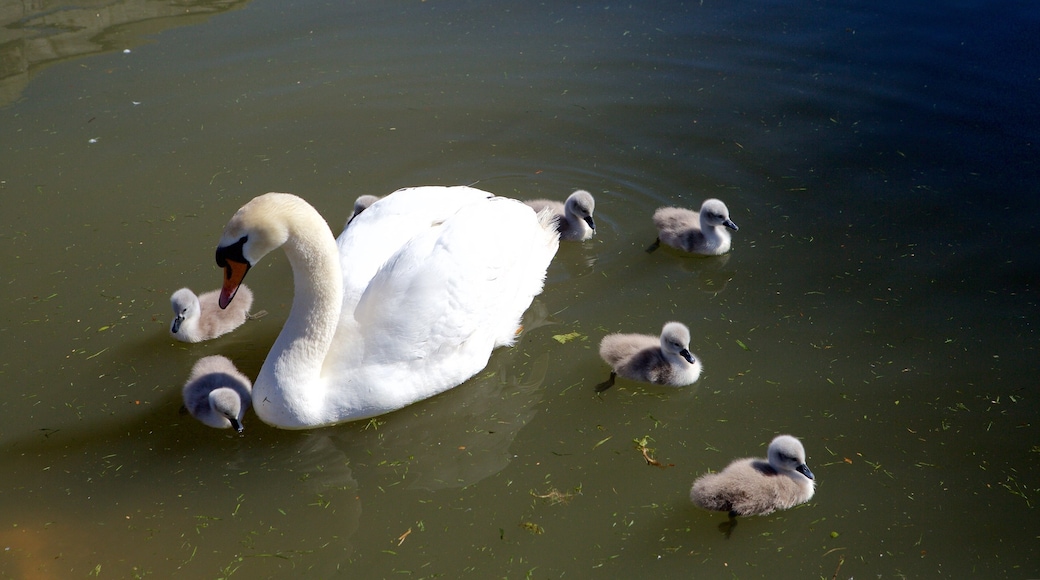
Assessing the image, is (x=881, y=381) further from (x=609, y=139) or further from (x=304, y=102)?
(x=304, y=102)

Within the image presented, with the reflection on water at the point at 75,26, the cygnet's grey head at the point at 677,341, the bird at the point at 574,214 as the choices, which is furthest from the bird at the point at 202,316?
the reflection on water at the point at 75,26

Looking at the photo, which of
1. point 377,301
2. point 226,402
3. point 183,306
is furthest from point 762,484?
point 183,306

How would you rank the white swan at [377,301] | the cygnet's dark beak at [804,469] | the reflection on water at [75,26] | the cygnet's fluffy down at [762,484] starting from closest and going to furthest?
1. the cygnet's fluffy down at [762,484]
2. the cygnet's dark beak at [804,469]
3. the white swan at [377,301]
4. the reflection on water at [75,26]

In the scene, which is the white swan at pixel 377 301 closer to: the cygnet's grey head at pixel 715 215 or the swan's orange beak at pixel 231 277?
the swan's orange beak at pixel 231 277

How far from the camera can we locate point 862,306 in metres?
6.15

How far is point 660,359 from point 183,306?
3018 mm

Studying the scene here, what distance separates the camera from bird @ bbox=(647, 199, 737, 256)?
6516 mm

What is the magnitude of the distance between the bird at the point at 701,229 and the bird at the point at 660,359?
131cm

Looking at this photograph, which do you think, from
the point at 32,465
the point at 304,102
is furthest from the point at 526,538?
the point at 304,102

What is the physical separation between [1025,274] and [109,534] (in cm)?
614

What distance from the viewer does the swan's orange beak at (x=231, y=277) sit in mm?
4887

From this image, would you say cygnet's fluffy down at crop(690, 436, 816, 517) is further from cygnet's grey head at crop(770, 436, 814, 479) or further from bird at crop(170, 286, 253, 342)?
bird at crop(170, 286, 253, 342)

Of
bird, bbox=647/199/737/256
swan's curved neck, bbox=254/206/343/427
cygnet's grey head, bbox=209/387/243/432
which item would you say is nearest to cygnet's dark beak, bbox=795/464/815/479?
bird, bbox=647/199/737/256

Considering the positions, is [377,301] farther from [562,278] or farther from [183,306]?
[562,278]
